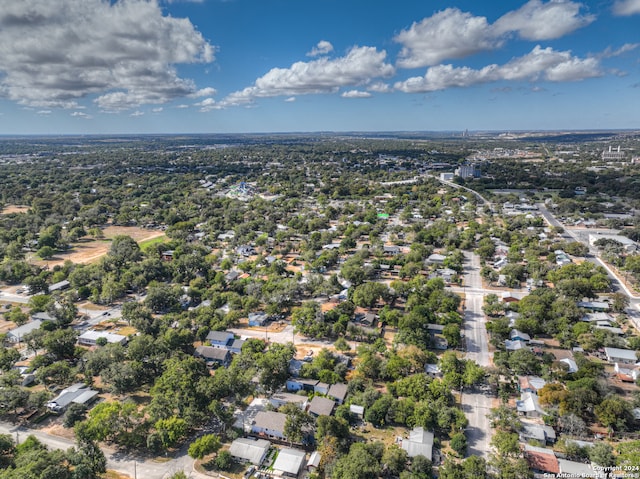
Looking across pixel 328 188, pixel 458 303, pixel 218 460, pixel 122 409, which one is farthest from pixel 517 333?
pixel 328 188

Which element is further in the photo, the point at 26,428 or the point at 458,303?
the point at 458,303

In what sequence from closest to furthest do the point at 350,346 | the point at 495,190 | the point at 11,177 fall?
the point at 350,346
the point at 495,190
the point at 11,177

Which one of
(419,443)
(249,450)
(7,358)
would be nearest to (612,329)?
(419,443)

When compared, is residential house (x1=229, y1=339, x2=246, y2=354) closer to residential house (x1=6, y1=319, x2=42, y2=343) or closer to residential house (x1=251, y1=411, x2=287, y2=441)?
residential house (x1=251, y1=411, x2=287, y2=441)

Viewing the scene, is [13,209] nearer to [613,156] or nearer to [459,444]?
[459,444]

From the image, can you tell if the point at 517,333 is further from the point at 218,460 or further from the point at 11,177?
the point at 11,177
